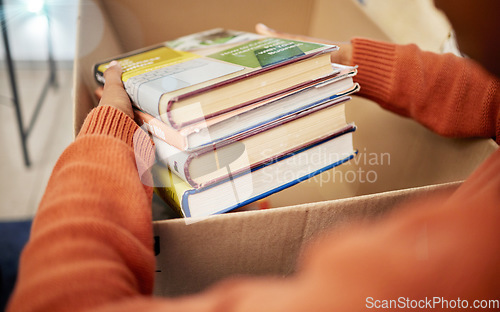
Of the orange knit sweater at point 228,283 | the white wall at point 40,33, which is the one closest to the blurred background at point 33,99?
the white wall at point 40,33

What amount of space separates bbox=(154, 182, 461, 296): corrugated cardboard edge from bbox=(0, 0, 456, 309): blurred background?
368 millimetres

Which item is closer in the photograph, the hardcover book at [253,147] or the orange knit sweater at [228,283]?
the orange knit sweater at [228,283]

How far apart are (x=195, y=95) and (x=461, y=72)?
0.44 m

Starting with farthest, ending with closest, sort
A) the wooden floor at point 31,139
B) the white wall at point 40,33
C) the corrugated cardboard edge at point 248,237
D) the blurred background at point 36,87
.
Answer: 1. the white wall at point 40,33
2. the wooden floor at point 31,139
3. the blurred background at point 36,87
4. the corrugated cardboard edge at point 248,237

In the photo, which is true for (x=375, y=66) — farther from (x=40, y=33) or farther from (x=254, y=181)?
(x=40, y=33)

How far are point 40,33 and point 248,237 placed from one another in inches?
89.9

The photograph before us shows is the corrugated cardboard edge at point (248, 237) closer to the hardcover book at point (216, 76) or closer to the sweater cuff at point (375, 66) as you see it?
the hardcover book at point (216, 76)

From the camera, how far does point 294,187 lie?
25.3 inches

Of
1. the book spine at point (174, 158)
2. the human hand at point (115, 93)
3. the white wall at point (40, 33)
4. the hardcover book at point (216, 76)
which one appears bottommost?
the white wall at point (40, 33)

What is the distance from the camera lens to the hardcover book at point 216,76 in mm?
404

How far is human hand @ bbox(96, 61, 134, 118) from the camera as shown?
449 mm

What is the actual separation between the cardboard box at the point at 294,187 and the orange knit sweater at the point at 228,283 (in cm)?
7

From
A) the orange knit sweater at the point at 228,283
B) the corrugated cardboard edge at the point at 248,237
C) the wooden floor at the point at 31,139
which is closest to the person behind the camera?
the orange knit sweater at the point at 228,283

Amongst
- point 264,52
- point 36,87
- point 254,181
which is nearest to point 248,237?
point 254,181
